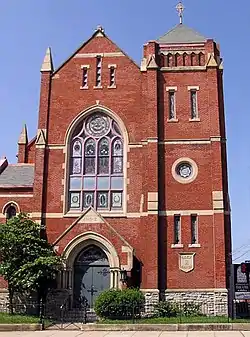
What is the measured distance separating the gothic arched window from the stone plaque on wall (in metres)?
4.54

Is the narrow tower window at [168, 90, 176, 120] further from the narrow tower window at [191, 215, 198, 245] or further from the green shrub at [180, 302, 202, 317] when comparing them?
the green shrub at [180, 302, 202, 317]

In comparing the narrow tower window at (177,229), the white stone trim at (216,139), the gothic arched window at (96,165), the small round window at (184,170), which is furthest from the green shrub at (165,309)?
the white stone trim at (216,139)

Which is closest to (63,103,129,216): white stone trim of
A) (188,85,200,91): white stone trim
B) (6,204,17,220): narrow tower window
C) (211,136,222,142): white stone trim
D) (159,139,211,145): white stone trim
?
(159,139,211,145): white stone trim

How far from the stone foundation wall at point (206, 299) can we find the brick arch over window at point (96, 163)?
565cm

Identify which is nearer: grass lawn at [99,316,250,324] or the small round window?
grass lawn at [99,316,250,324]

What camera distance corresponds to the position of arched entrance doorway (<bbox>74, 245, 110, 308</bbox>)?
89.9ft

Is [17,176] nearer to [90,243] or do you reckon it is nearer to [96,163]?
[96,163]

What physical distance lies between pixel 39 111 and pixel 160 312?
1368 cm

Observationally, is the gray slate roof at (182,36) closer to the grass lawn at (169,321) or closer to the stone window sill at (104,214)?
the stone window sill at (104,214)

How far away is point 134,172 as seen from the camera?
28.9m

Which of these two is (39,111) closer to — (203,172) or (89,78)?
(89,78)

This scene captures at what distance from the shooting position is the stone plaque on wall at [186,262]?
87.9 feet

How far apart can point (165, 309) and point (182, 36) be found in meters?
16.9

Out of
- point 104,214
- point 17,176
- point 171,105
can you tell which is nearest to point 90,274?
point 104,214
